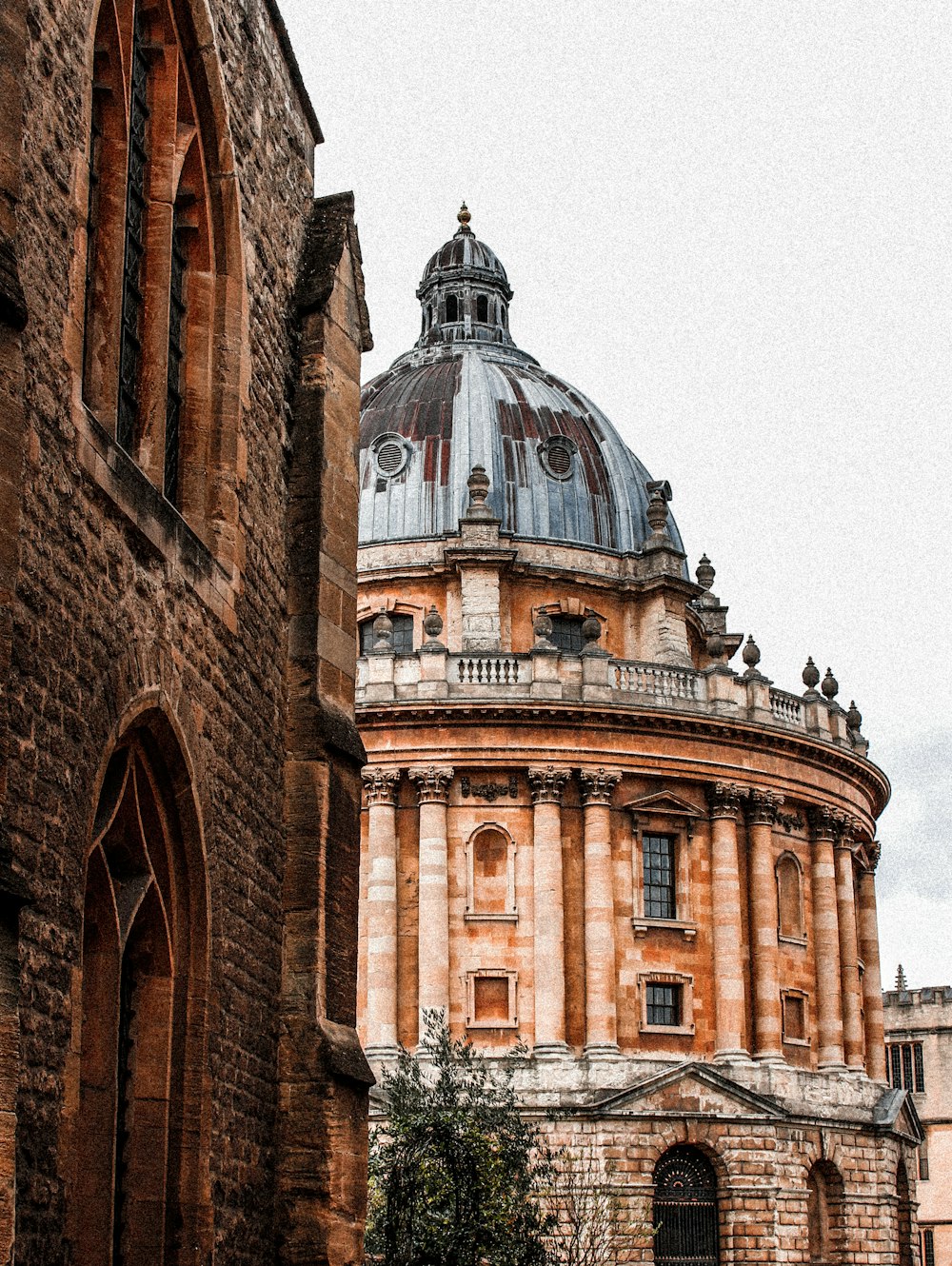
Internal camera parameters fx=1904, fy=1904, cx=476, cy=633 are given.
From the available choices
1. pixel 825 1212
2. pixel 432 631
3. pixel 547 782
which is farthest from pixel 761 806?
pixel 825 1212

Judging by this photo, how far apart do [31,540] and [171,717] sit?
221 centimetres

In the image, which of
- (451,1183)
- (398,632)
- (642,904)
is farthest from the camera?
(398,632)

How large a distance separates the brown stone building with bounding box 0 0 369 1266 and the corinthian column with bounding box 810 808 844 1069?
3436cm

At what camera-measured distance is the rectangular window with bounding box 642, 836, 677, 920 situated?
4506 centimetres

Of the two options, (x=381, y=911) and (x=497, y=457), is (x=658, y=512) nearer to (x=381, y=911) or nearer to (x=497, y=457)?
(x=497, y=457)

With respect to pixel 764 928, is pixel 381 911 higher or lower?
higher

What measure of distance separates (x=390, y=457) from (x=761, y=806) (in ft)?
48.1

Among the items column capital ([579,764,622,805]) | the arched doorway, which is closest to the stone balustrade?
column capital ([579,764,622,805])

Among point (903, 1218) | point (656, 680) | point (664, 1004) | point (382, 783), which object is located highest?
point (656, 680)

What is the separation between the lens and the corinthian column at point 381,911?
42688mm

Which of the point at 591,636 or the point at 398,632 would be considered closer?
the point at 591,636

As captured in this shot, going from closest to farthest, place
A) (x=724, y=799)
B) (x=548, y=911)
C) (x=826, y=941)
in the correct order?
(x=548, y=911)
(x=724, y=799)
(x=826, y=941)

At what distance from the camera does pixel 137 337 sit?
37.2 ft

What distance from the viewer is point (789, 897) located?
4728 cm
